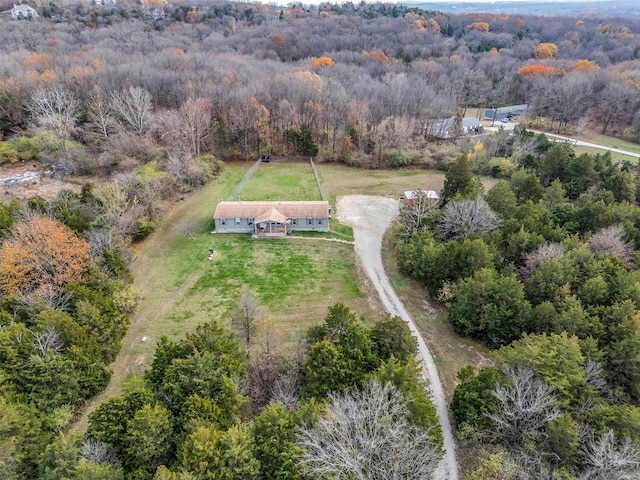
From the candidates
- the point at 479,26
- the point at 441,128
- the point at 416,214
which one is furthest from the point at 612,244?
the point at 479,26

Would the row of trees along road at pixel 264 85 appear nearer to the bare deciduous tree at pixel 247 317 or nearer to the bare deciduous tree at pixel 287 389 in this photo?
the bare deciduous tree at pixel 247 317

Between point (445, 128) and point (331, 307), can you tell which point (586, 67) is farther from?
point (331, 307)

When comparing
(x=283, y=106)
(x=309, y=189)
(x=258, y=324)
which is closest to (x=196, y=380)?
(x=258, y=324)

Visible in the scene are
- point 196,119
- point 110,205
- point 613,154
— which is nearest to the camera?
point 110,205

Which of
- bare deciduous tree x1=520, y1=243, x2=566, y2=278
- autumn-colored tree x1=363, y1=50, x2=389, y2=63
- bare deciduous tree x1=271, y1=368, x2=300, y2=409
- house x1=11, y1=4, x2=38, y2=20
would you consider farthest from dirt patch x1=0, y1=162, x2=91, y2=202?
house x1=11, y1=4, x2=38, y2=20

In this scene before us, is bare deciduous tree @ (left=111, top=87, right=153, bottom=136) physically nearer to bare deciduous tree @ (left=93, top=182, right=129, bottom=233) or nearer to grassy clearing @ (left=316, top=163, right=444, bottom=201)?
bare deciduous tree @ (left=93, top=182, right=129, bottom=233)

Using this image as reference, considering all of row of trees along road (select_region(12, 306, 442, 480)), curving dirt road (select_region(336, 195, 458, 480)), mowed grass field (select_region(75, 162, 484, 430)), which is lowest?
mowed grass field (select_region(75, 162, 484, 430))

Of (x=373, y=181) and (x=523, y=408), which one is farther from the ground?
(x=523, y=408)
